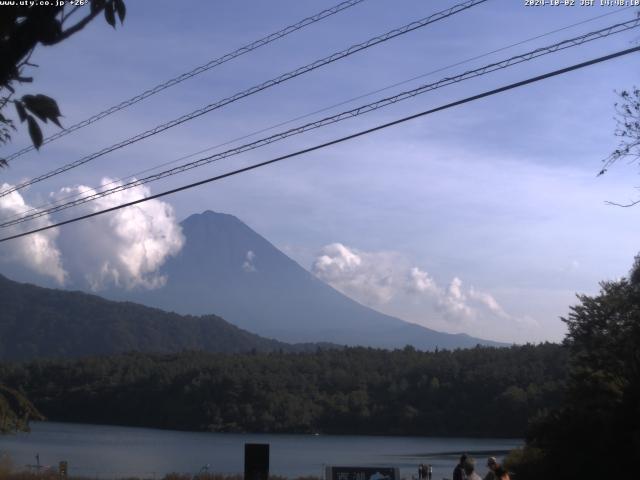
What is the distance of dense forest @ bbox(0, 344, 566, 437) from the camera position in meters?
74.5

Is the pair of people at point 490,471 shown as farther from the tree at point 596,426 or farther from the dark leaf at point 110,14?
the dark leaf at point 110,14

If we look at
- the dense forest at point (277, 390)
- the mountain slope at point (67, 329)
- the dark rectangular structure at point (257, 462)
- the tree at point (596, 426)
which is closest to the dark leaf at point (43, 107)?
the dark rectangular structure at point (257, 462)

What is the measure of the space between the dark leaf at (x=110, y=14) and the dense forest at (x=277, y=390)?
6613cm

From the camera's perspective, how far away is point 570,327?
3434cm

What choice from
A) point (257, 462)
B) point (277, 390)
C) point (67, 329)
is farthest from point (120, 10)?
point (67, 329)

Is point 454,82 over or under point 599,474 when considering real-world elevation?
over

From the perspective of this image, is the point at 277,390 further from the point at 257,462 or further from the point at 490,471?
the point at 490,471

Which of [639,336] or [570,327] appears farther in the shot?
[570,327]

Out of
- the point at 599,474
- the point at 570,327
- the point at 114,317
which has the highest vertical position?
the point at 114,317

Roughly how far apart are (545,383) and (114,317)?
149 m

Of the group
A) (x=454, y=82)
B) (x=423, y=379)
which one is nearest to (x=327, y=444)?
(x=423, y=379)

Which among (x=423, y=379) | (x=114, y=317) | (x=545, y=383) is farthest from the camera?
(x=114, y=317)

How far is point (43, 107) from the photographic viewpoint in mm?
4074

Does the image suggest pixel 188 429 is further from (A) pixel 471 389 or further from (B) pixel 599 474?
(B) pixel 599 474
